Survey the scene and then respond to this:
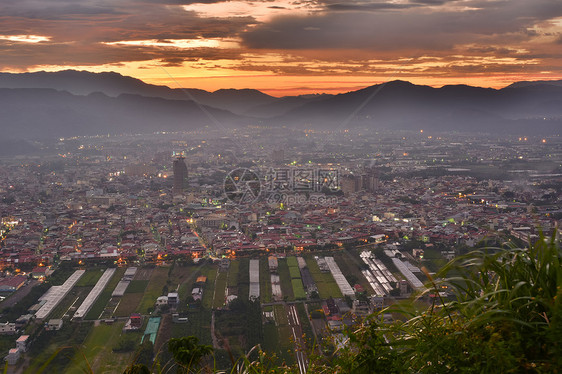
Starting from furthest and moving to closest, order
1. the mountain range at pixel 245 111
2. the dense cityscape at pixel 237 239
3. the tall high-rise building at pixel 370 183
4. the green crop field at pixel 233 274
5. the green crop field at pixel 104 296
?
the mountain range at pixel 245 111, the tall high-rise building at pixel 370 183, the green crop field at pixel 233 274, the green crop field at pixel 104 296, the dense cityscape at pixel 237 239

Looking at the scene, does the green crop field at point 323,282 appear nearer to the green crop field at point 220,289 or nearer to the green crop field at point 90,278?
the green crop field at point 220,289

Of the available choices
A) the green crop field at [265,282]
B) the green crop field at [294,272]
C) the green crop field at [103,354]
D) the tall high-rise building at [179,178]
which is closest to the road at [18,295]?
the green crop field at [103,354]

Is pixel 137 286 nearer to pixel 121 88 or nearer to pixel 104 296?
pixel 104 296

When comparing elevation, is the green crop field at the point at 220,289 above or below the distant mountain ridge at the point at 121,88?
below

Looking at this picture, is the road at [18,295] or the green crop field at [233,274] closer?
the road at [18,295]

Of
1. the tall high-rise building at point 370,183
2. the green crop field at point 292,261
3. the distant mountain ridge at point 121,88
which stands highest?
the distant mountain ridge at point 121,88

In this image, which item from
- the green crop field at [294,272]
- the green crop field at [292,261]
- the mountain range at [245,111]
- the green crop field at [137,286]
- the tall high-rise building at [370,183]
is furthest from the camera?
the mountain range at [245,111]
